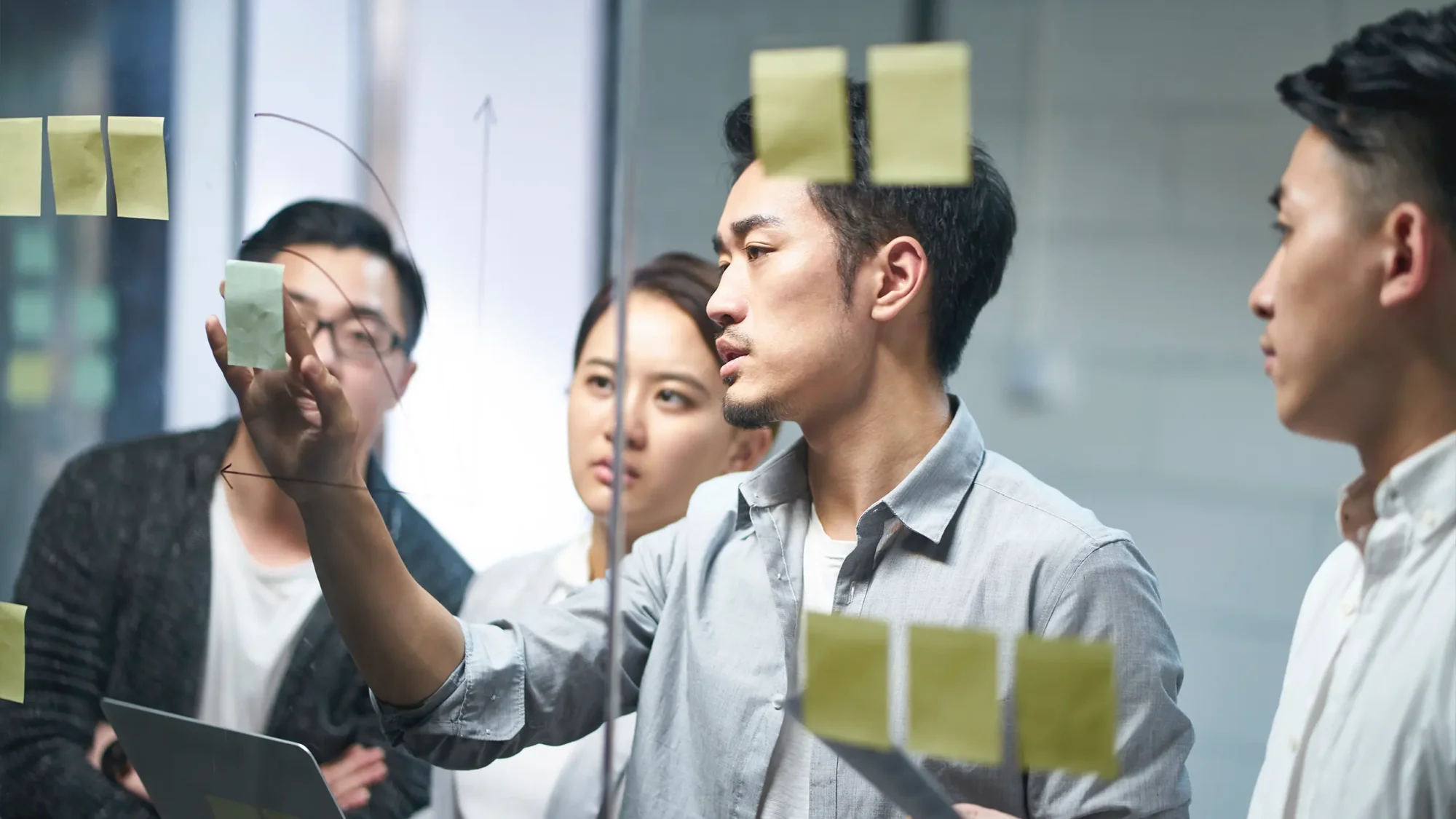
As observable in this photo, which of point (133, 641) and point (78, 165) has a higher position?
point (78, 165)

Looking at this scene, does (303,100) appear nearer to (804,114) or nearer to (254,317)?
(254,317)

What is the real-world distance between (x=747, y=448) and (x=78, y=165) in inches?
28.6

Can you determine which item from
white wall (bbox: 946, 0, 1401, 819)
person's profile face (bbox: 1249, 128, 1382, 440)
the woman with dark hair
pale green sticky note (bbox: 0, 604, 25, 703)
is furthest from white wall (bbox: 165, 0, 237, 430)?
person's profile face (bbox: 1249, 128, 1382, 440)

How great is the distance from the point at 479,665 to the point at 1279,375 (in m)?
0.69

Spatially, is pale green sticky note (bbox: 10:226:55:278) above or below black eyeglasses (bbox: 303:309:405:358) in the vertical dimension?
above

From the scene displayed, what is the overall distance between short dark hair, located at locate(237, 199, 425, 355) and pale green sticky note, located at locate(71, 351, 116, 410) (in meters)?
0.23

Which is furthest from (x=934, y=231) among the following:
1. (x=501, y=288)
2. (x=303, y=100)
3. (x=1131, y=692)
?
(x=303, y=100)

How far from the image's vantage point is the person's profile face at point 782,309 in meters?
0.97

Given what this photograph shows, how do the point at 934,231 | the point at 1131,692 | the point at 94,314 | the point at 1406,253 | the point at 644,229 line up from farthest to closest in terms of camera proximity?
the point at 94,314 → the point at 644,229 → the point at 934,231 → the point at 1131,692 → the point at 1406,253

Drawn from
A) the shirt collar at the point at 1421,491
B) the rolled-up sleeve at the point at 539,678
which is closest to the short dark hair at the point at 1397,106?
the shirt collar at the point at 1421,491

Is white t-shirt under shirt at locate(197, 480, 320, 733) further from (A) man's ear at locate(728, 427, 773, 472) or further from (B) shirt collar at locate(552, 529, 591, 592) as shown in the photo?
(A) man's ear at locate(728, 427, 773, 472)

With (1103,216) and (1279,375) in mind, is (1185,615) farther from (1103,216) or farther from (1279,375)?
(1103,216)

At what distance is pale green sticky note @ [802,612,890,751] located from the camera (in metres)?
0.88

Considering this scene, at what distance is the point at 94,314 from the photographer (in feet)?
4.41
